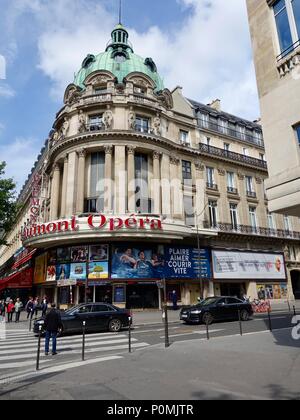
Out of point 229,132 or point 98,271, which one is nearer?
point 98,271

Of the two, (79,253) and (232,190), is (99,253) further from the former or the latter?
(232,190)

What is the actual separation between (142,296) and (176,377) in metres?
21.5

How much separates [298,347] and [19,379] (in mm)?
7740

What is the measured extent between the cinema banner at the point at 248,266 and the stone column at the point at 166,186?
672 centimetres

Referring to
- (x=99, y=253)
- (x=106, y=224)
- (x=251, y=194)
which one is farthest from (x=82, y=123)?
(x=251, y=194)

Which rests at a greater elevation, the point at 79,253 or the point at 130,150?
the point at 130,150

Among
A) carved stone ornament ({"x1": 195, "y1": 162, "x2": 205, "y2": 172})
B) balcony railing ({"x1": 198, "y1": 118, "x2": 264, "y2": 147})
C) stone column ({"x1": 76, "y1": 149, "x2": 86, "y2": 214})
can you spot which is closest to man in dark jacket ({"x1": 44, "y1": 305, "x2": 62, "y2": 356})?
stone column ({"x1": 76, "y1": 149, "x2": 86, "y2": 214})

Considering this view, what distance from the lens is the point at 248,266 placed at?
1336 inches

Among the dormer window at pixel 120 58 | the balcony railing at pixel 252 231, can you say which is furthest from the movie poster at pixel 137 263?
the dormer window at pixel 120 58

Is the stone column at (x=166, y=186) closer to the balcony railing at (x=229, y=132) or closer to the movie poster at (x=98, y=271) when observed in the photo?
the movie poster at (x=98, y=271)

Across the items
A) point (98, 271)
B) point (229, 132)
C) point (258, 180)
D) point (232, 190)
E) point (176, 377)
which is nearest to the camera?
point (176, 377)

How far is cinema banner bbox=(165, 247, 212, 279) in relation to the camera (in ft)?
94.8

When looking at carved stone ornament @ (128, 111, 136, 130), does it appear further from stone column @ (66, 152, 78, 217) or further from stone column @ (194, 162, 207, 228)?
stone column @ (194, 162, 207, 228)

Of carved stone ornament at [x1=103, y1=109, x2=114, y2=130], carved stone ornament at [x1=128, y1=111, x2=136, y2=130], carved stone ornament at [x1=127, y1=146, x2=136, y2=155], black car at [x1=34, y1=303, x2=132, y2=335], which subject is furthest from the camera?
carved stone ornament at [x1=128, y1=111, x2=136, y2=130]
